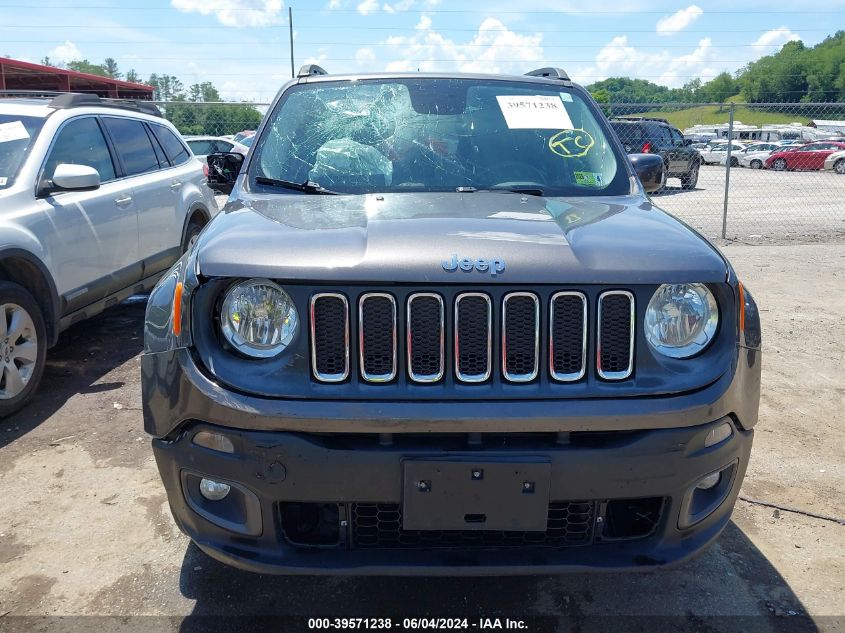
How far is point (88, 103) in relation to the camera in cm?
587

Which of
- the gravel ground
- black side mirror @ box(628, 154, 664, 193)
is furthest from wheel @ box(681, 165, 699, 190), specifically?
black side mirror @ box(628, 154, 664, 193)

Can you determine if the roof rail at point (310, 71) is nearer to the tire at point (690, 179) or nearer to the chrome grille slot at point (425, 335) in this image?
the chrome grille slot at point (425, 335)

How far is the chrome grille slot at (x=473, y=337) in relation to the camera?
7.18 feet

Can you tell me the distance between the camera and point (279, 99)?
12.4 ft

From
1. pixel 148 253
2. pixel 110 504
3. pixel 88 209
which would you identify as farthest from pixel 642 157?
pixel 148 253

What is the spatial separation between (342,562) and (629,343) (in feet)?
3.52

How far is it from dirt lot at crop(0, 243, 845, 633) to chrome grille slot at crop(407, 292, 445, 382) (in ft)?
3.40

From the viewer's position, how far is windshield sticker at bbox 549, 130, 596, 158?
138 inches

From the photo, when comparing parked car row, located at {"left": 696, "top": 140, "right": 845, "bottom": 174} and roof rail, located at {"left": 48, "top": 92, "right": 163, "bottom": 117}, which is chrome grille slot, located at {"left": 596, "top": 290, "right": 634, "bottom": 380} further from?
parked car row, located at {"left": 696, "top": 140, "right": 845, "bottom": 174}

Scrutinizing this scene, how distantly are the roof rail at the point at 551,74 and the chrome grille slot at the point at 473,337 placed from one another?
2287 millimetres

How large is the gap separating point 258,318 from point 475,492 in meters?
0.82

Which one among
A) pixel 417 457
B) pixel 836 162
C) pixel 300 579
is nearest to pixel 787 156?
pixel 836 162

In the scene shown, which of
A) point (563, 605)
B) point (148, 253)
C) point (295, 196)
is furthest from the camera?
point (148, 253)

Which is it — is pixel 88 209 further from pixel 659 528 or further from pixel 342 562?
pixel 659 528
